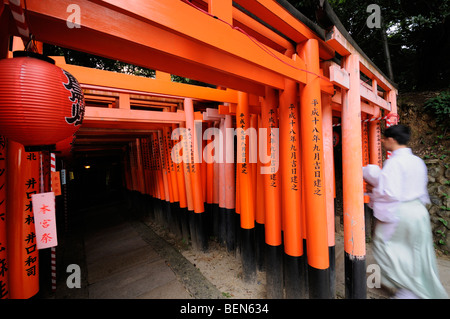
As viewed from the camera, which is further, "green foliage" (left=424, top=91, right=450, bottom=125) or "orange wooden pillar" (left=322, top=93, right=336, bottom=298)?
"green foliage" (left=424, top=91, right=450, bottom=125)

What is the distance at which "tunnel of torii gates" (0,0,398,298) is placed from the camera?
168 centimetres

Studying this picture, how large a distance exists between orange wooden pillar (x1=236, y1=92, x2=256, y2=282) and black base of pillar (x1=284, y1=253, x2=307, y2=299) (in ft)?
3.77

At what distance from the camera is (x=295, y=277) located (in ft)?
10.4

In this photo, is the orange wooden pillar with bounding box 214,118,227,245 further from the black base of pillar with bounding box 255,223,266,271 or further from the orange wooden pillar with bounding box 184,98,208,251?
the black base of pillar with bounding box 255,223,266,271

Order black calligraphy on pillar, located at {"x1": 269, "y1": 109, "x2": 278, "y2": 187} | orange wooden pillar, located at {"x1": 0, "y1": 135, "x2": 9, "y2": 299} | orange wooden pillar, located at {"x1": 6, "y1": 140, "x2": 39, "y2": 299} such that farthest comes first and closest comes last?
black calligraphy on pillar, located at {"x1": 269, "y1": 109, "x2": 278, "y2": 187}, orange wooden pillar, located at {"x1": 6, "y1": 140, "x2": 39, "y2": 299}, orange wooden pillar, located at {"x1": 0, "y1": 135, "x2": 9, "y2": 299}

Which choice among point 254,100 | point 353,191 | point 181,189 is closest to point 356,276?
point 353,191

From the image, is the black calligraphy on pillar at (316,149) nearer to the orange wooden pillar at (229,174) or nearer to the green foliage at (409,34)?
the orange wooden pillar at (229,174)

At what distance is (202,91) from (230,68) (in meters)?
2.51

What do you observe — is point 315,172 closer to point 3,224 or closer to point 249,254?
point 249,254

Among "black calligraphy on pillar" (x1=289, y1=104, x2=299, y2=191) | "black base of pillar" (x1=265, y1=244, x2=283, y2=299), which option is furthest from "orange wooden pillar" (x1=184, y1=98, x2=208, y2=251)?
"black calligraphy on pillar" (x1=289, y1=104, x2=299, y2=191)

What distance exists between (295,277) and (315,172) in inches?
74.6

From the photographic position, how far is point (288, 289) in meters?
3.30

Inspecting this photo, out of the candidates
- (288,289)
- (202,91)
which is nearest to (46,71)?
(202,91)

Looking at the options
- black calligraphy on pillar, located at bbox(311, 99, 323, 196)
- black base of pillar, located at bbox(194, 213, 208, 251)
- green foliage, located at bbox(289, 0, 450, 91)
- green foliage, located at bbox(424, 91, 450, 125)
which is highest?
green foliage, located at bbox(289, 0, 450, 91)
